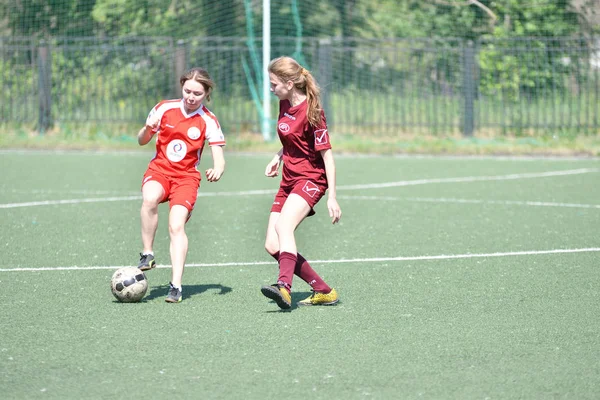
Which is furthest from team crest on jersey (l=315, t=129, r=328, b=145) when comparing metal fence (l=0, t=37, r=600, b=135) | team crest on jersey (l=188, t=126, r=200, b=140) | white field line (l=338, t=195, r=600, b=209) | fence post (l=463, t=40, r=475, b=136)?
fence post (l=463, t=40, r=475, b=136)

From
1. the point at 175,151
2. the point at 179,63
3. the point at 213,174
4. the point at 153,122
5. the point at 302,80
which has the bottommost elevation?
the point at 213,174

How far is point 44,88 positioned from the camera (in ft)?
74.9

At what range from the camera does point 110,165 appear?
1708cm

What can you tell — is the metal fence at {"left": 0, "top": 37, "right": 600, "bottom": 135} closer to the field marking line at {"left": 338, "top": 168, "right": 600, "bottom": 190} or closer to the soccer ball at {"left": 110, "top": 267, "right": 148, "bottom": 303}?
the field marking line at {"left": 338, "top": 168, "right": 600, "bottom": 190}

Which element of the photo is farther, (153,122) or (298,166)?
(153,122)

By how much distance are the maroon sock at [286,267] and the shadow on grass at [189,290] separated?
70cm

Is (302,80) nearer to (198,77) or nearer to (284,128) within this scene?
(284,128)

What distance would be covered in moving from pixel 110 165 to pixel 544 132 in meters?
9.85

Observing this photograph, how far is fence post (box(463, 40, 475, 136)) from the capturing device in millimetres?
21792

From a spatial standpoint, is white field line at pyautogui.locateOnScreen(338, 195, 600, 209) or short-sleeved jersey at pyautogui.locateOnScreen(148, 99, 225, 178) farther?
white field line at pyautogui.locateOnScreen(338, 195, 600, 209)

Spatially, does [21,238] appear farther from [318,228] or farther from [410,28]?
[410,28]

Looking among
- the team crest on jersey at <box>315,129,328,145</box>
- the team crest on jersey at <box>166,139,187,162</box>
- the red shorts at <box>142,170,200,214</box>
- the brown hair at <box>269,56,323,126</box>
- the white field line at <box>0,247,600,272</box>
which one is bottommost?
the white field line at <box>0,247,600,272</box>

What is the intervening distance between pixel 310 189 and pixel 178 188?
1.04 metres

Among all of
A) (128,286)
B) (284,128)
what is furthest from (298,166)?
(128,286)
